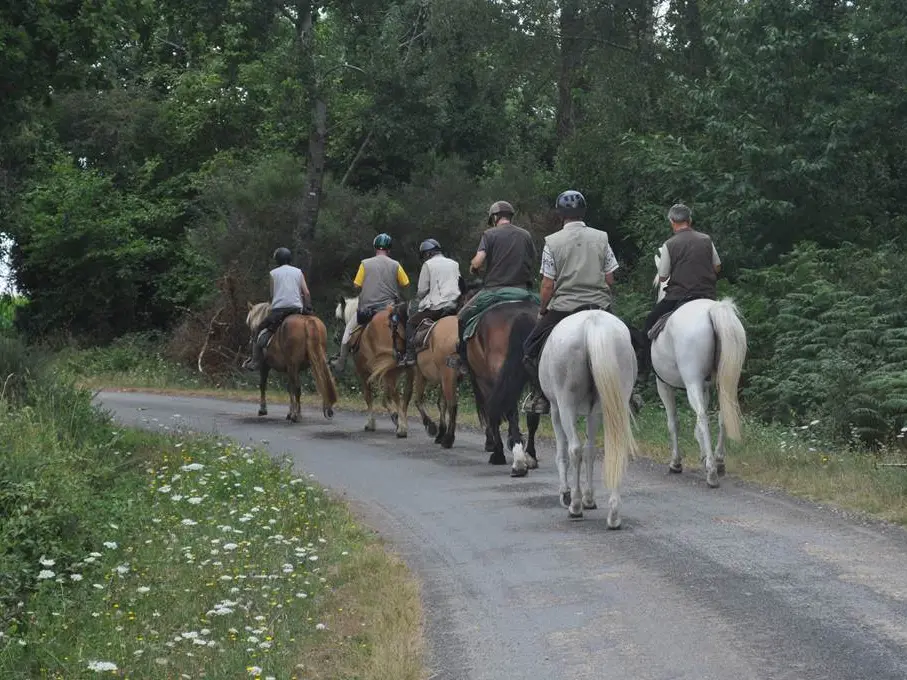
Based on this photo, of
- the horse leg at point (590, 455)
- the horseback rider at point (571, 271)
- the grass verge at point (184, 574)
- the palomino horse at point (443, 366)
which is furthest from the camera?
the palomino horse at point (443, 366)

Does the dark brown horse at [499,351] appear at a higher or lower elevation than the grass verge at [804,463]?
higher

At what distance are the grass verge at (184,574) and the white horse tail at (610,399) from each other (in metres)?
1.93

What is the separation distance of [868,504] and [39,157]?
35527mm

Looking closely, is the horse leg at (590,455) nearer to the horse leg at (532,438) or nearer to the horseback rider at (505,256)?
the horse leg at (532,438)

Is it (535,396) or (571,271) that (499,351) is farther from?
(571,271)

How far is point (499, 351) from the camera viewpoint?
14.8 meters

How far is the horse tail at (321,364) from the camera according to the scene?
70.1 ft

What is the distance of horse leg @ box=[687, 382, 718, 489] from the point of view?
44.1 ft

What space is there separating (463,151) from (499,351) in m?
22.9

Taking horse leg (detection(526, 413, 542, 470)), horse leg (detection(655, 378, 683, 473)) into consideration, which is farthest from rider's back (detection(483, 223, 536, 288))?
horse leg (detection(655, 378, 683, 473))

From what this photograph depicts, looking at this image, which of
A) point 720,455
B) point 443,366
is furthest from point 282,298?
point 720,455

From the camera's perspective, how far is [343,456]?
17422 mm

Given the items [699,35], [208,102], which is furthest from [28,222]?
[699,35]

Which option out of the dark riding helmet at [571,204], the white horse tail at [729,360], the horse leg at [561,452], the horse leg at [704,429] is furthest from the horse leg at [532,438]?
the dark riding helmet at [571,204]
